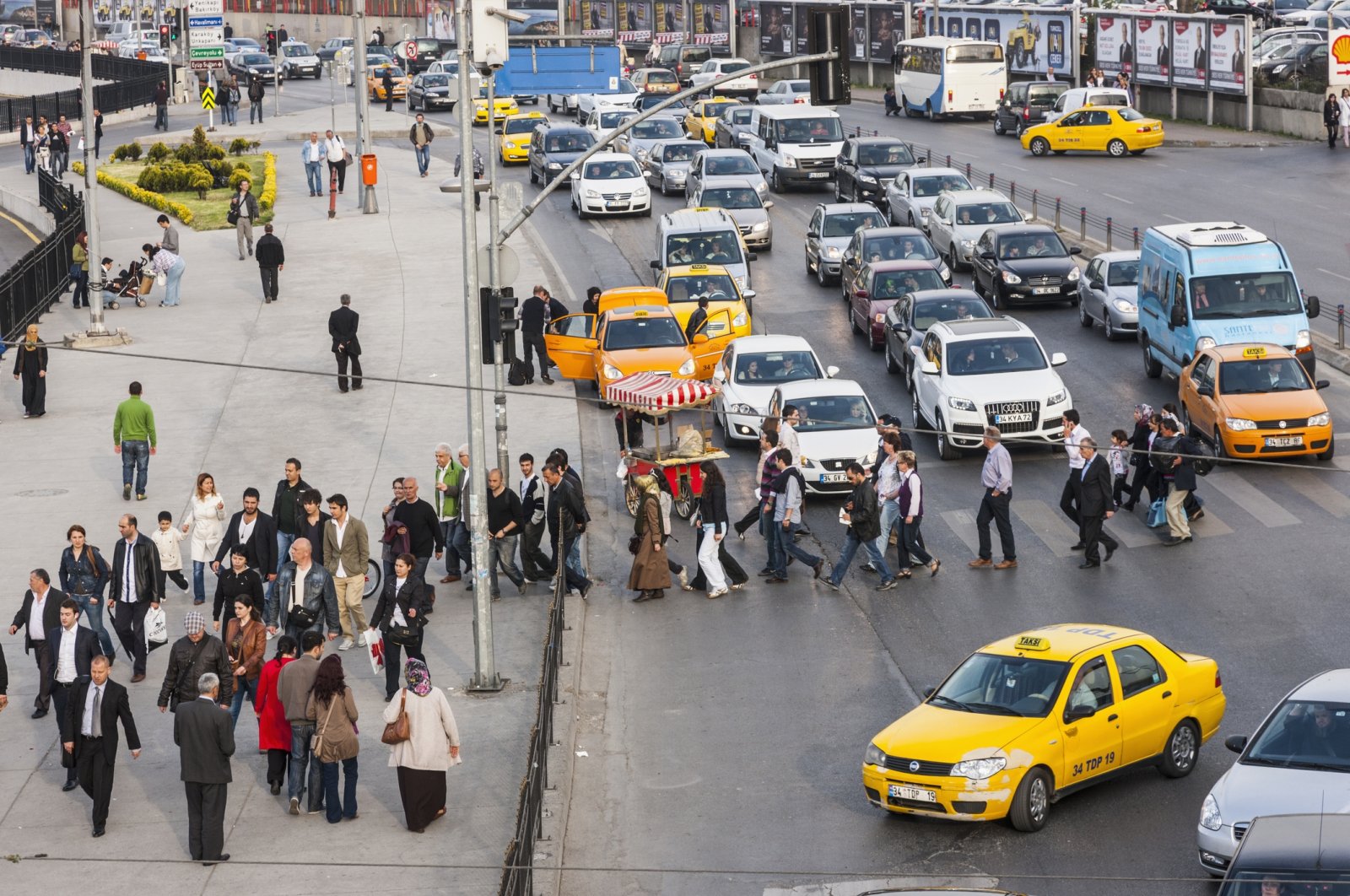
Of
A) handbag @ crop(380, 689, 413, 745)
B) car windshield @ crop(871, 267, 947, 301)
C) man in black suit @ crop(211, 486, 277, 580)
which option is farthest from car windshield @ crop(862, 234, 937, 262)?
handbag @ crop(380, 689, 413, 745)

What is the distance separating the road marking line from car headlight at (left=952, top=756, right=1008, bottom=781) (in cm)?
1008

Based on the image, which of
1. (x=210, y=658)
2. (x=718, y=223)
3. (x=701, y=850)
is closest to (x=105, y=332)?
(x=718, y=223)

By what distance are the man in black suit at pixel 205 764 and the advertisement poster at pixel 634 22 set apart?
289 ft

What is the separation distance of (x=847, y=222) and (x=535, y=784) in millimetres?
26822

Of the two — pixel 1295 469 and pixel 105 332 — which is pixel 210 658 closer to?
pixel 1295 469

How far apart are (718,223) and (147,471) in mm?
14073

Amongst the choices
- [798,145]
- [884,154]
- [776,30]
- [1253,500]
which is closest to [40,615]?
[1253,500]

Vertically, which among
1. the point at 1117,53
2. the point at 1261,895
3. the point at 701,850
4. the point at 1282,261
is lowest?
the point at 701,850

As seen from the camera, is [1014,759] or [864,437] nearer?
[1014,759]

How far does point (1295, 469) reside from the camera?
25156 mm

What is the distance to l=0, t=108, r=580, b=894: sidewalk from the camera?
14445 mm

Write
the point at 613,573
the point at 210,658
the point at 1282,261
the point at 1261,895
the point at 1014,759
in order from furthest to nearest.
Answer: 1. the point at 1282,261
2. the point at 613,573
3. the point at 210,658
4. the point at 1014,759
5. the point at 1261,895

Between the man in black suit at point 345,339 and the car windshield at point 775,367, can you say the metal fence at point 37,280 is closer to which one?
the man in black suit at point 345,339

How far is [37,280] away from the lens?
38562mm
